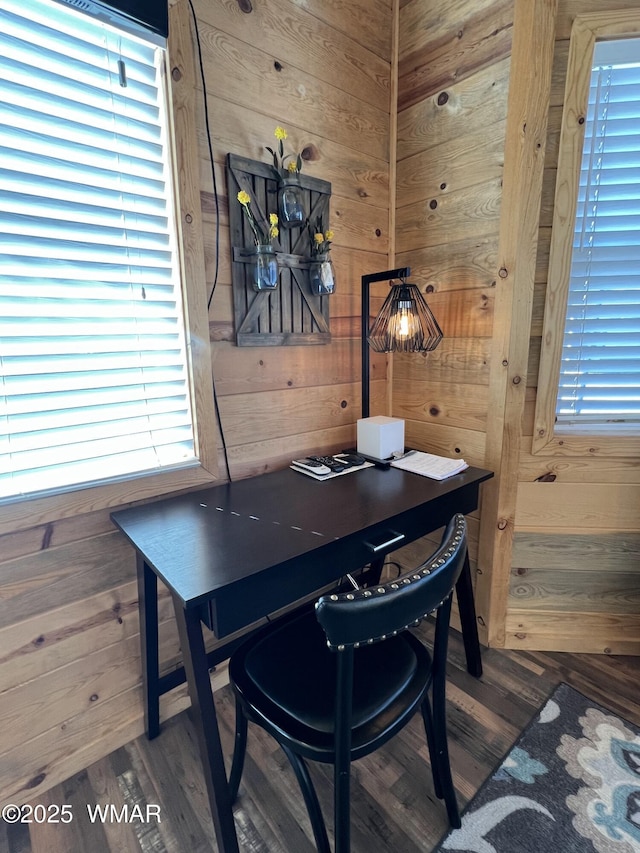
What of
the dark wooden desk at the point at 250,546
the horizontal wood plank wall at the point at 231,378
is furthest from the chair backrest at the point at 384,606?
the horizontal wood plank wall at the point at 231,378

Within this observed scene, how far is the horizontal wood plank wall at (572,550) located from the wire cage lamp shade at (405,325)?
0.39 meters

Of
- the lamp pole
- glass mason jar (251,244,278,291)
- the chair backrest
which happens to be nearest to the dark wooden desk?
the chair backrest

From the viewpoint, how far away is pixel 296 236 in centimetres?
155

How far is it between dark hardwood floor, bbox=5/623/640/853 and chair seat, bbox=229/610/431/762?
48cm

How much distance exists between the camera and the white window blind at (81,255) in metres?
1.04

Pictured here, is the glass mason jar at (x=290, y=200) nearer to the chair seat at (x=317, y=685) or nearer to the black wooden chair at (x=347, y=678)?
the black wooden chair at (x=347, y=678)

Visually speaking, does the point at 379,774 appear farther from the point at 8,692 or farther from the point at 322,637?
the point at 8,692

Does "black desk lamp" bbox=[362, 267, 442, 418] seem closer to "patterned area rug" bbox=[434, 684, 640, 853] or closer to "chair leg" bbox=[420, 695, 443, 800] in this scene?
"chair leg" bbox=[420, 695, 443, 800]

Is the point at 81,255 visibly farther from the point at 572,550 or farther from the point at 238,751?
the point at 572,550

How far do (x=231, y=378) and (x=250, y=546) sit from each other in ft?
2.20

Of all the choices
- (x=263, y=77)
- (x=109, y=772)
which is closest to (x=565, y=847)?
(x=109, y=772)

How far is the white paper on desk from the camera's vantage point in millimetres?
1469

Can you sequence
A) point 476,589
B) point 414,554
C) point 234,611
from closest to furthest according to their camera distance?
1. point 234,611
2. point 476,589
3. point 414,554

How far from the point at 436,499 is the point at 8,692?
4.45ft
